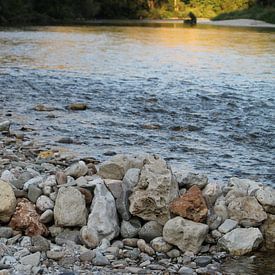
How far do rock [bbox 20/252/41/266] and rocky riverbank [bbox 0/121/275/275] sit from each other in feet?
0.03

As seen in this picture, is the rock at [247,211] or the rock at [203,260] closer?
the rock at [203,260]

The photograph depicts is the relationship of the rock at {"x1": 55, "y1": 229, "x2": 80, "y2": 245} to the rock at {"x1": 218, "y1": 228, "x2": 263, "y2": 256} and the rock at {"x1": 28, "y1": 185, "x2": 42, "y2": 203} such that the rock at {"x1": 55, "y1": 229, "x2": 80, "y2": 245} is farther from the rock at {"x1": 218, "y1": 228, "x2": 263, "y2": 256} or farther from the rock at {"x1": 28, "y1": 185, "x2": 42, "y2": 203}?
the rock at {"x1": 218, "y1": 228, "x2": 263, "y2": 256}

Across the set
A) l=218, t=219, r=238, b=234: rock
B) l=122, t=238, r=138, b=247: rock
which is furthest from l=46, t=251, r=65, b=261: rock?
l=218, t=219, r=238, b=234: rock

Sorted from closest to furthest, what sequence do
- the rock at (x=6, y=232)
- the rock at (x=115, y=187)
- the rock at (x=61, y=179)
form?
the rock at (x=6, y=232) < the rock at (x=115, y=187) < the rock at (x=61, y=179)

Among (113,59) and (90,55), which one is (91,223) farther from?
(90,55)

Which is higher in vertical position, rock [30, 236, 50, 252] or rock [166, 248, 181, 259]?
rock [30, 236, 50, 252]

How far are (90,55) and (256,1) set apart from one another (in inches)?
3398

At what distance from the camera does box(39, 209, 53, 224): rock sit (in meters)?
6.30

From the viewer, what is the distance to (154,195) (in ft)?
21.2

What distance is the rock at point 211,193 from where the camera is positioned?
6746 millimetres

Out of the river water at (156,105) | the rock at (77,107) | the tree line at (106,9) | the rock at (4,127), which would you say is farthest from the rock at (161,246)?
the tree line at (106,9)

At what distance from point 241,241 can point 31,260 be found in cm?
230

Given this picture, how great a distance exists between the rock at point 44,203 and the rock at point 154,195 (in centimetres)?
95

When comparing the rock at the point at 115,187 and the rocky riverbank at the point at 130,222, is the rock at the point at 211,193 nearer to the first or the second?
the rocky riverbank at the point at 130,222
